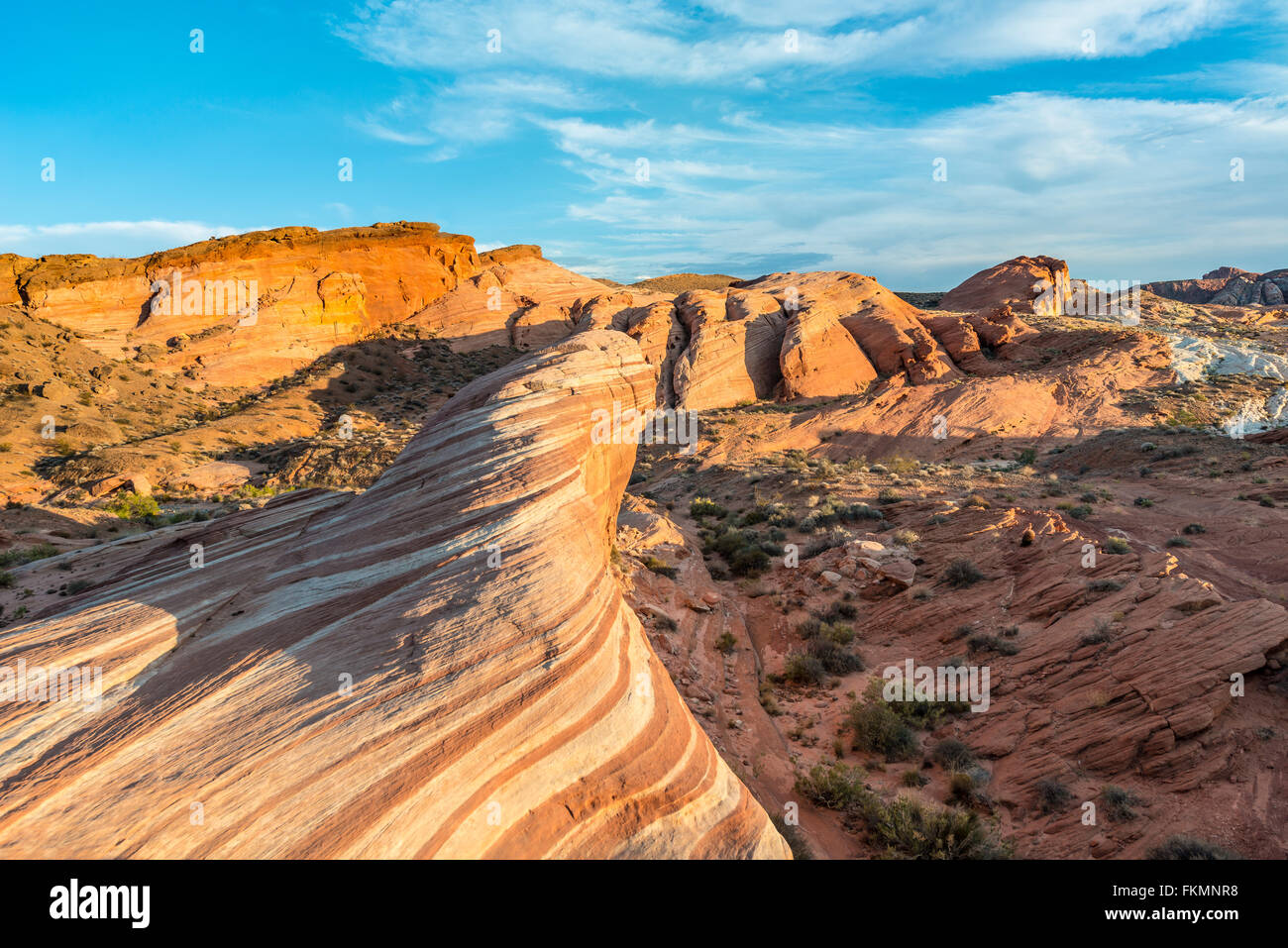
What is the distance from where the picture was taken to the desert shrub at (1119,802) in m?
6.30

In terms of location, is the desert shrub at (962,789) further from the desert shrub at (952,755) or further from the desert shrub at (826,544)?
the desert shrub at (826,544)

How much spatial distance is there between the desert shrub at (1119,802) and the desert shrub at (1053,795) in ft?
1.10

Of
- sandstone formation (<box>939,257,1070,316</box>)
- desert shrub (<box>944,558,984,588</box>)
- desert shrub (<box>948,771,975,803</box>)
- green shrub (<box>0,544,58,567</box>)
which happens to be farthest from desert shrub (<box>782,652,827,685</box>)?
sandstone formation (<box>939,257,1070,316</box>)

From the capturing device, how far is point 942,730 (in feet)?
28.0

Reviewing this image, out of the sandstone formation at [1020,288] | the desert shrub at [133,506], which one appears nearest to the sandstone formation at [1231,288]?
the sandstone formation at [1020,288]

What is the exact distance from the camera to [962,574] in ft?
38.5

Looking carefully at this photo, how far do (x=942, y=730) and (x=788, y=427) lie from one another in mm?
19229

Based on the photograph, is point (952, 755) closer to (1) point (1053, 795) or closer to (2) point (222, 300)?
(1) point (1053, 795)

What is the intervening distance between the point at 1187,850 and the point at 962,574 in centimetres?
655

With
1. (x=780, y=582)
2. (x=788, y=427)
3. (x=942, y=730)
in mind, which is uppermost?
(x=788, y=427)
